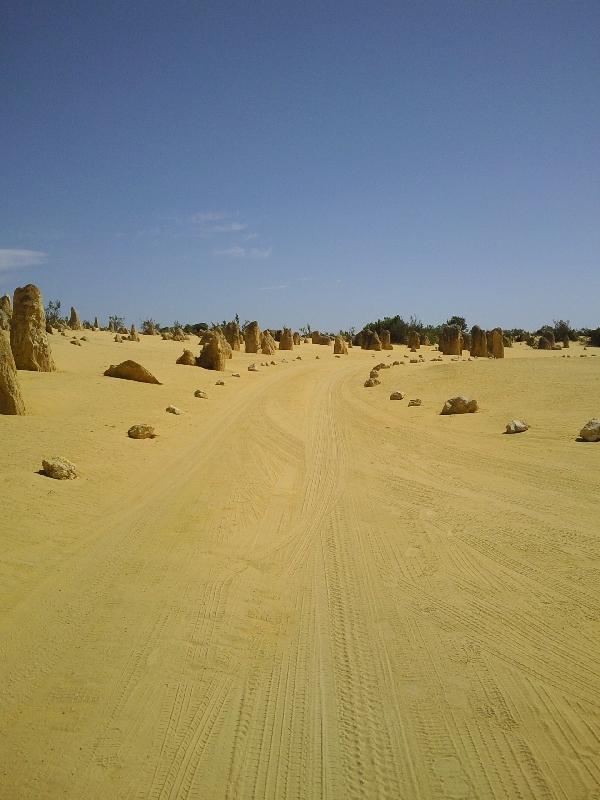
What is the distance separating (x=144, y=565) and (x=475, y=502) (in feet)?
12.9

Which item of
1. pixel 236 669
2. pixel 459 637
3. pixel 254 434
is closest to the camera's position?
pixel 236 669

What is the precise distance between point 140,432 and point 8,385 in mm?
2793

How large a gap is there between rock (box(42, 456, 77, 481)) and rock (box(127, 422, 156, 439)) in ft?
8.63

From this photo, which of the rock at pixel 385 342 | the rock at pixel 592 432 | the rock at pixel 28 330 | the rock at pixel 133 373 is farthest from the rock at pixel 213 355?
the rock at pixel 385 342

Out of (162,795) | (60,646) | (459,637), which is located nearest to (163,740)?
(162,795)

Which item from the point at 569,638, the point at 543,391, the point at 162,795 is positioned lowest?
the point at 162,795

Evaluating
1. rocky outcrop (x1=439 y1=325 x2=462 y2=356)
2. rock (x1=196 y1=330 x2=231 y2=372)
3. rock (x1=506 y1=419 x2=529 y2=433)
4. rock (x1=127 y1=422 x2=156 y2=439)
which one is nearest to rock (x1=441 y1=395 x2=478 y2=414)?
rock (x1=506 y1=419 x2=529 y2=433)

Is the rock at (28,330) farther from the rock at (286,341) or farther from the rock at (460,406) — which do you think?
the rock at (286,341)

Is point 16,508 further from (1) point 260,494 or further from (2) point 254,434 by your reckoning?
(2) point 254,434

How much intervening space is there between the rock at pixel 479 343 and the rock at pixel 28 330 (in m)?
29.1

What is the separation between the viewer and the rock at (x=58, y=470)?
644 cm

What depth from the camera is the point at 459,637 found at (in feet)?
10.9

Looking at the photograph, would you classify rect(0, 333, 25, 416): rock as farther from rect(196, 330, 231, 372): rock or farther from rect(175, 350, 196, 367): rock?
rect(196, 330, 231, 372): rock

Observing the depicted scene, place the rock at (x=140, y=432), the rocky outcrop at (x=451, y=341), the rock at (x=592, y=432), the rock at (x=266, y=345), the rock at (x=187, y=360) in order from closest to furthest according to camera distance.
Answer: the rock at (x=592, y=432) → the rock at (x=140, y=432) → the rock at (x=187, y=360) → the rock at (x=266, y=345) → the rocky outcrop at (x=451, y=341)
